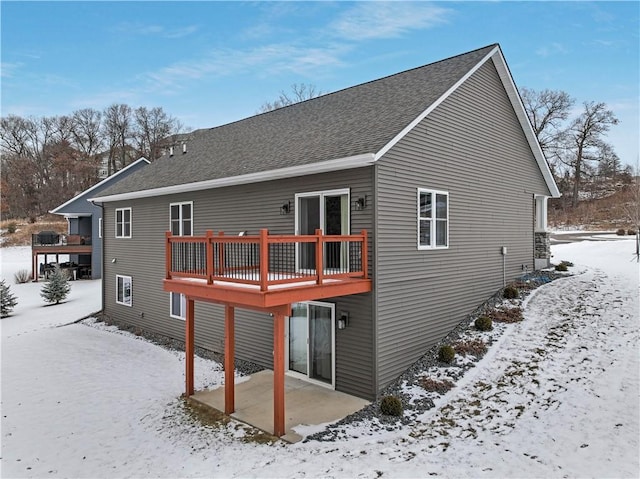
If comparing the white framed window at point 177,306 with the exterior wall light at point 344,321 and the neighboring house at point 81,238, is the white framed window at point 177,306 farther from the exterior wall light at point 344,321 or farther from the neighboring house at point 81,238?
the neighboring house at point 81,238

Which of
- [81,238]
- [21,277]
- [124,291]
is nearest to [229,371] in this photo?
[124,291]

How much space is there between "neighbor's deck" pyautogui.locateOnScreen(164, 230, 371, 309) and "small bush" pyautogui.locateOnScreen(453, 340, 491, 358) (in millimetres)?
2943

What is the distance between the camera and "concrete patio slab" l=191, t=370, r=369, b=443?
24.1 feet

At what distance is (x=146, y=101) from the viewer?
44.9m

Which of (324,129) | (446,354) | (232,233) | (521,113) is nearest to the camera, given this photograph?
(446,354)

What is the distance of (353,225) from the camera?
8.43 m

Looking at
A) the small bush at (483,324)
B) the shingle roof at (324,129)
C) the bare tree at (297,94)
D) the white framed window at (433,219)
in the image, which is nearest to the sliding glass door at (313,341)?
the white framed window at (433,219)

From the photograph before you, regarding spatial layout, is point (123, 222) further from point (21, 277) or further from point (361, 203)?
point (21, 277)

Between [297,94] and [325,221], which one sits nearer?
[325,221]

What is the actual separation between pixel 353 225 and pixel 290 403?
12.6 feet

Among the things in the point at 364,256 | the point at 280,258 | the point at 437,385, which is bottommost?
the point at 437,385

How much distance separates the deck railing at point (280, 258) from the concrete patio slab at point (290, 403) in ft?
8.26

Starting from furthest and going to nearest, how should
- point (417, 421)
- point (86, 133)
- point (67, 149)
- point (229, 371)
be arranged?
point (86, 133)
point (67, 149)
point (229, 371)
point (417, 421)

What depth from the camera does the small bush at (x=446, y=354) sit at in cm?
883
